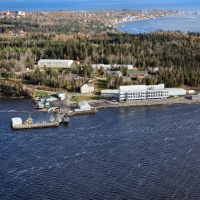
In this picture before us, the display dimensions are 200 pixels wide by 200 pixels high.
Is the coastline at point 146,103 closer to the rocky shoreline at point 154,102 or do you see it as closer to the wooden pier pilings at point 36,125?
the rocky shoreline at point 154,102

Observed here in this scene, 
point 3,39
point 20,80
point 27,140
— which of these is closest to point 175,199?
point 27,140

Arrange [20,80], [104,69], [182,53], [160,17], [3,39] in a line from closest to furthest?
[20,80], [104,69], [182,53], [3,39], [160,17]

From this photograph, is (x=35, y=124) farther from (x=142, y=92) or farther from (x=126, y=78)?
(x=126, y=78)

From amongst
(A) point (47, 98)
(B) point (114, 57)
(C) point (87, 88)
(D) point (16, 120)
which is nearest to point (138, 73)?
(B) point (114, 57)

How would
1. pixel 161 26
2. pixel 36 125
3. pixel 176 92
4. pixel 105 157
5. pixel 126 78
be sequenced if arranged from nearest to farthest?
pixel 105 157
pixel 36 125
pixel 176 92
pixel 126 78
pixel 161 26

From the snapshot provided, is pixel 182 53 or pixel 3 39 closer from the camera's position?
pixel 182 53

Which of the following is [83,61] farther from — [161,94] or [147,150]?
[147,150]

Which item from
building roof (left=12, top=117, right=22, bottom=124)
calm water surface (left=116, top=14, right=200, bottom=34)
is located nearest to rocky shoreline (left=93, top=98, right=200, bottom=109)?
building roof (left=12, top=117, right=22, bottom=124)
